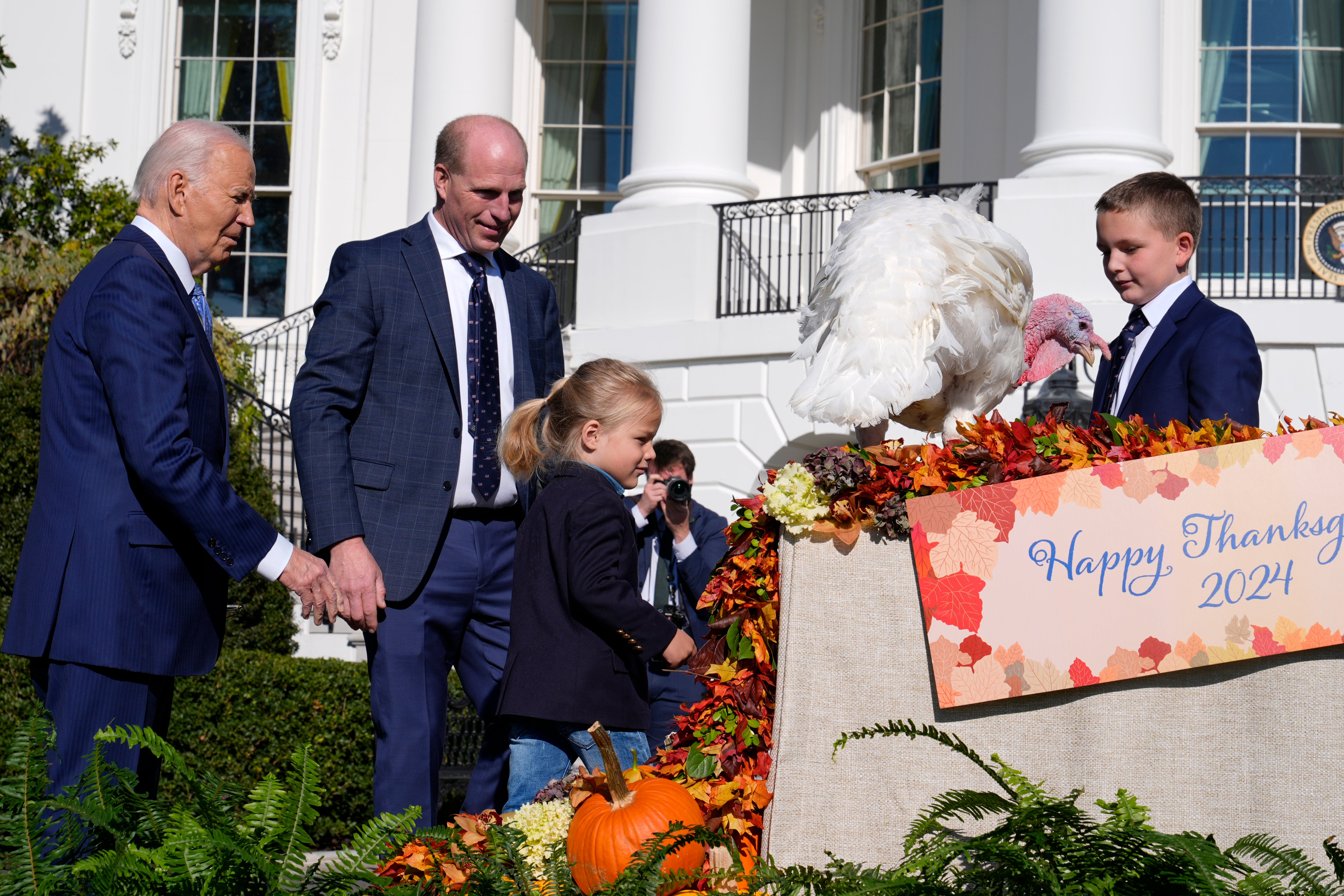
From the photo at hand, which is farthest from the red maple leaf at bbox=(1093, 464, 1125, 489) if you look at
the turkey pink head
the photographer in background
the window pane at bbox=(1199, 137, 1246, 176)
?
the window pane at bbox=(1199, 137, 1246, 176)

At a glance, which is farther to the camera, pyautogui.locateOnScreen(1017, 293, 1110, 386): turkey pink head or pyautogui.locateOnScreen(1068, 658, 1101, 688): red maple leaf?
pyautogui.locateOnScreen(1017, 293, 1110, 386): turkey pink head

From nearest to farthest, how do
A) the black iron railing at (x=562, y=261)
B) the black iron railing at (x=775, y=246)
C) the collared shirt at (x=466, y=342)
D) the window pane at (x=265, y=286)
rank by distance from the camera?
the collared shirt at (x=466, y=342)
the black iron railing at (x=775, y=246)
the black iron railing at (x=562, y=261)
the window pane at (x=265, y=286)

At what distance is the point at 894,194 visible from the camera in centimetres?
388

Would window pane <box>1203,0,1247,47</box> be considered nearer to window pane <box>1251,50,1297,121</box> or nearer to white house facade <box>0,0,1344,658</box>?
white house facade <box>0,0,1344,658</box>

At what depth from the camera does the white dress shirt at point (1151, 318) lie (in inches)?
151

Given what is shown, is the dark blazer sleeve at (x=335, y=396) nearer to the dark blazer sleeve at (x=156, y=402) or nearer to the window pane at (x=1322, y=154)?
the dark blazer sleeve at (x=156, y=402)

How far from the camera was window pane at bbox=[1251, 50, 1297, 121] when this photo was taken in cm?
1303

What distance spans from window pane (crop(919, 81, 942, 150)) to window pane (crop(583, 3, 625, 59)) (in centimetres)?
388

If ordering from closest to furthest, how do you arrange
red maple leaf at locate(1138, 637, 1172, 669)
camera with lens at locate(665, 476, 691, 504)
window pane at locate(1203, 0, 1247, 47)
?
red maple leaf at locate(1138, 637, 1172, 669) → camera with lens at locate(665, 476, 691, 504) → window pane at locate(1203, 0, 1247, 47)

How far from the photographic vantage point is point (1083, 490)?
2855mm

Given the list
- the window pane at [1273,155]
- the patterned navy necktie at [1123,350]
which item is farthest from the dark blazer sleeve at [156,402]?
the window pane at [1273,155]

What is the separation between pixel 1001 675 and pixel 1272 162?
11.9 meters

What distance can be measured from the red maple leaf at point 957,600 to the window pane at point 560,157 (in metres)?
14.2

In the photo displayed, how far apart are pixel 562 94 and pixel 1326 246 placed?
950 centimetres
